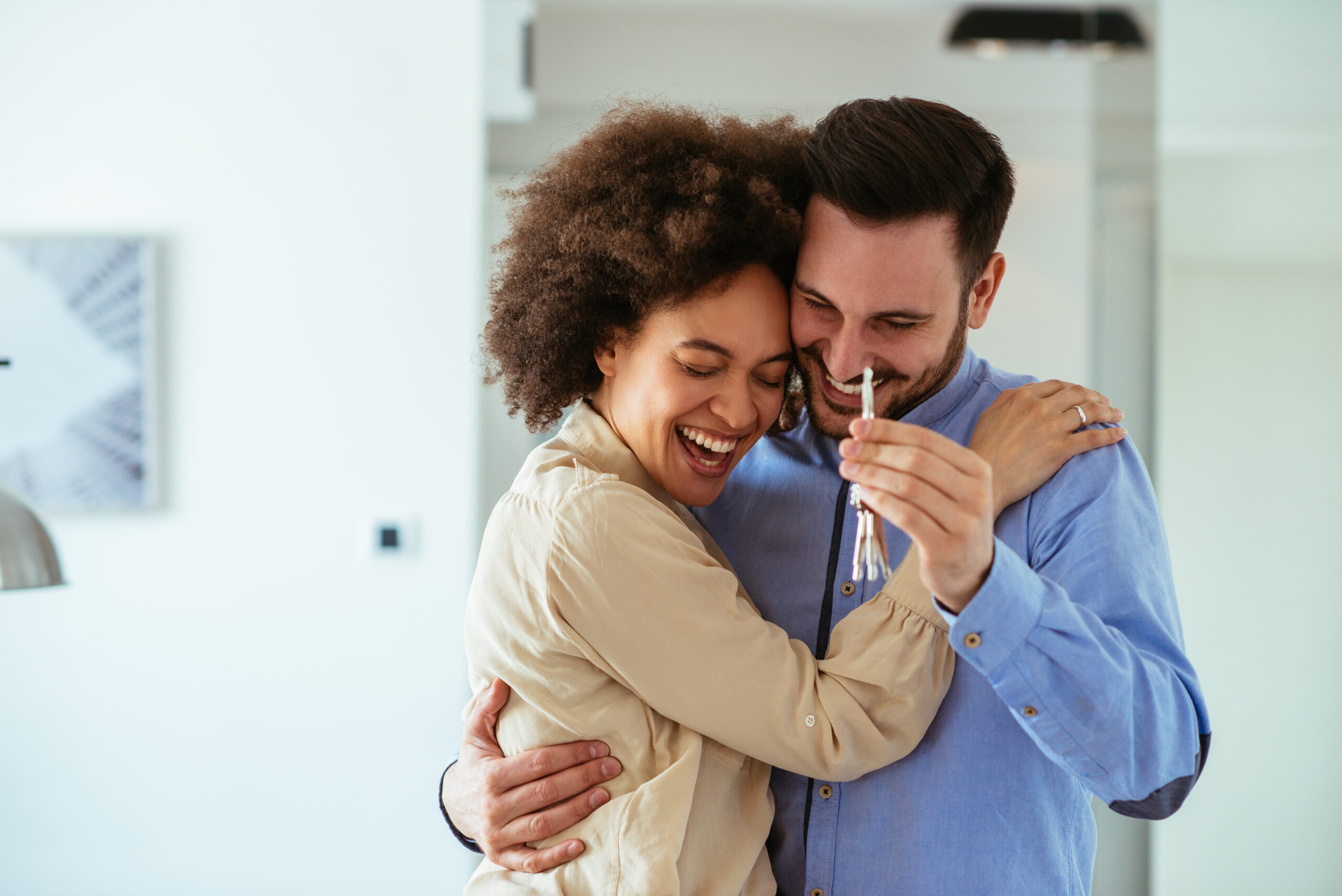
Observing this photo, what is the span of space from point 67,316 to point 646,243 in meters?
2.81

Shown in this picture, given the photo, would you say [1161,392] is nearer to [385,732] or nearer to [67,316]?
[385,732]

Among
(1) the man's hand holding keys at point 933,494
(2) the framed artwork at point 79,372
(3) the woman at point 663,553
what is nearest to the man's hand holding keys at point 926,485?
(1) the man's hand holding keys at point 933,494

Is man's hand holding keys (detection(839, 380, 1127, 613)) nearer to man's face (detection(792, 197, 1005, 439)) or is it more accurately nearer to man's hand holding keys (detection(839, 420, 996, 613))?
man's hand holding keys (detection(839, 420, 996, 613))

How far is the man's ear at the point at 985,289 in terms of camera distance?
4.34 feet

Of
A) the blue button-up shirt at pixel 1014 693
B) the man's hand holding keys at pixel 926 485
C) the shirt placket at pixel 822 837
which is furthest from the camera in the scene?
the shirt placket at pixel 822 837

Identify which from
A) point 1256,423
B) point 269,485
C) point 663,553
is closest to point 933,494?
point 663,553

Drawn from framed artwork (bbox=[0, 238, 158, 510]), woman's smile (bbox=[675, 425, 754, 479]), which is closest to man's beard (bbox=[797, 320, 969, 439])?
woman's smile (bbox=[675, 425, 754, 479])

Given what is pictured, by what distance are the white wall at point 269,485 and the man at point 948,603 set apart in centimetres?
203

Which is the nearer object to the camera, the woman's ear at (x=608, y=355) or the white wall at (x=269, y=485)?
the woman's ear at (x=608, y=355)

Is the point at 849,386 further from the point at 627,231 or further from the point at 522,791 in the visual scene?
the point at 522,791

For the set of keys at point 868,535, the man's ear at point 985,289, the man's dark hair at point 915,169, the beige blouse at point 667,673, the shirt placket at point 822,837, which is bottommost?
the shirt placket at point 822,837

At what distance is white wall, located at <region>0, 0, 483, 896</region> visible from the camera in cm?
322

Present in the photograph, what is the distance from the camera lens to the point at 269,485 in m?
3.24

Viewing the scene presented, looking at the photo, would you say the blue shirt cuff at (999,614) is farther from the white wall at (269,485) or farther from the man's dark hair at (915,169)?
the white wall at (269,485)
